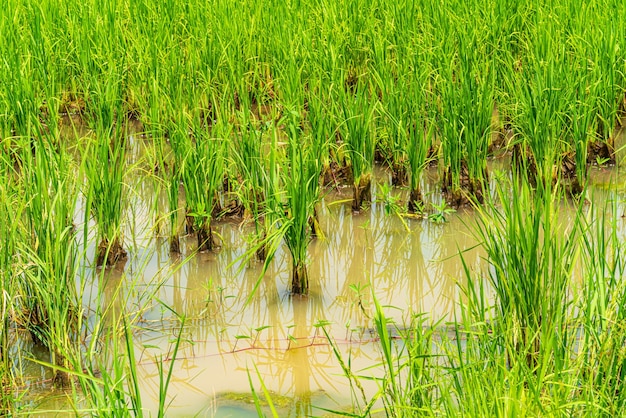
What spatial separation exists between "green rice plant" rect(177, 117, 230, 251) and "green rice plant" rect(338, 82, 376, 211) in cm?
55

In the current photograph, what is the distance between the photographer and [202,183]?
11.6 feet

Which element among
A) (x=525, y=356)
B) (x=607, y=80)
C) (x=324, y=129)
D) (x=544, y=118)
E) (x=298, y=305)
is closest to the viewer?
(x=525, y=356)

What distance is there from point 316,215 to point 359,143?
0.47 meters

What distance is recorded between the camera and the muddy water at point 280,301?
2.58 metres

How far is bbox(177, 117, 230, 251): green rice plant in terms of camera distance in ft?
11.3

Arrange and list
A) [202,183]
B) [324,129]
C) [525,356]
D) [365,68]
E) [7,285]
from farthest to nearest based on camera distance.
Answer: [365,68], [324,129], [202,183], [7,285], [525,356]

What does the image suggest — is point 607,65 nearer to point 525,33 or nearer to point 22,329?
point 525,33

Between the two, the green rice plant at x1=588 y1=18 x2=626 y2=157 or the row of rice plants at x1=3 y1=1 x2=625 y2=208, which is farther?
the green rice plant at x1=588 y1=18 x2=626 y2=157

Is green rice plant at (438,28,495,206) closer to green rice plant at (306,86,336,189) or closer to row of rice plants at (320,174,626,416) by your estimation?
green rice plant at (306,86,336,189)

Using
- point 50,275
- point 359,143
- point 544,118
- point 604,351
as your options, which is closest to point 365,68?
point 359,143

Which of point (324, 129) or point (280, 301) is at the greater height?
point (324, 129)

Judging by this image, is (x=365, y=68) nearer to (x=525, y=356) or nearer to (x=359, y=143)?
(x=359, y=143)

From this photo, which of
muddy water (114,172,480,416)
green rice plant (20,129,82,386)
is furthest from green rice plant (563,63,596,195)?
green rice plant (20,129,82,386)

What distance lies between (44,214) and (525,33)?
10.5 feet
